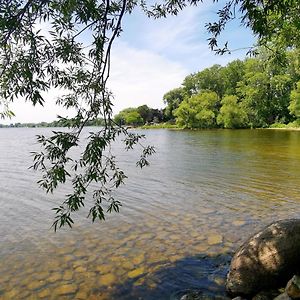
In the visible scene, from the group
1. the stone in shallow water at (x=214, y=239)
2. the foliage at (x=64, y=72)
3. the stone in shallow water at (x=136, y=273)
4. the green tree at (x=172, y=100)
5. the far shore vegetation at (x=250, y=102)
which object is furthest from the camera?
the green tree at (x=172, y=100)

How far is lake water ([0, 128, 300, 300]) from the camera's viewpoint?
6.69m

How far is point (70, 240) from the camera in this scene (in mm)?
9141

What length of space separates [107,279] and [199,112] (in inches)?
3536

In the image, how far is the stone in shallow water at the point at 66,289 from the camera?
6451 millimetres

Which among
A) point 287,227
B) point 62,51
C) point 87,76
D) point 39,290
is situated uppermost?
point 62,51

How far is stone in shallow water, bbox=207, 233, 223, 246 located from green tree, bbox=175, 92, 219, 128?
84.2m

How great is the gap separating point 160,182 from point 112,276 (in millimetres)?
10562

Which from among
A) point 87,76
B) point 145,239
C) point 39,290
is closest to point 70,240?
point 145,239

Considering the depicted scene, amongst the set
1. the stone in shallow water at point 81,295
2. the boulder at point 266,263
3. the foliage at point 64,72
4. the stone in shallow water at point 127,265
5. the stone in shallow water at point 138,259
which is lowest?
the stone in shallow water at point 81,295

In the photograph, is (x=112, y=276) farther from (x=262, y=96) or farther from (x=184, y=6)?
(x=262, y=96)

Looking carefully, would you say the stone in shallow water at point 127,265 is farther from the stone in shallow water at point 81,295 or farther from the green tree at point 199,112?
the green tree at point 199,112

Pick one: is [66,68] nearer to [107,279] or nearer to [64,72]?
[64,72]

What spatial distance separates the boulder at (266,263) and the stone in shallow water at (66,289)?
296 cm

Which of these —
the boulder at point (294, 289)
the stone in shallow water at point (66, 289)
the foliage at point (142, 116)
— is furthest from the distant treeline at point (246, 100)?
the boulder at point (294, 289)
